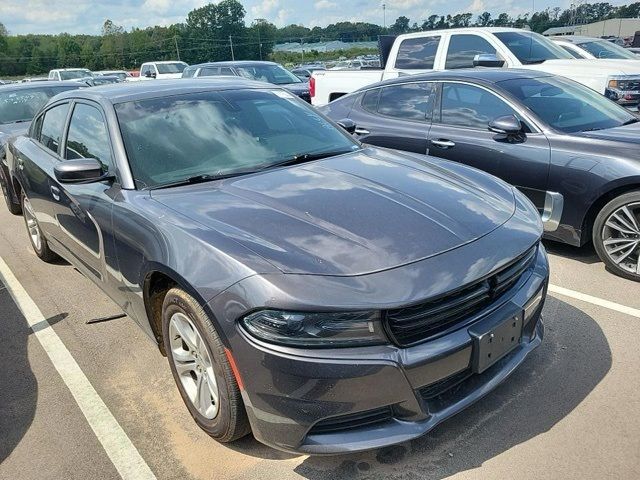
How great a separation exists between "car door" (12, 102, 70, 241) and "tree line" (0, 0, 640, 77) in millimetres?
78043

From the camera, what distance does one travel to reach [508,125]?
4496 mm

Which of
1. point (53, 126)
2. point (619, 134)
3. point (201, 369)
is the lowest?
point (201, 369)

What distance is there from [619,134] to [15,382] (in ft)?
15.3

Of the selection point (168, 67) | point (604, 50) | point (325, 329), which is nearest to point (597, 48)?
point (604, 50)

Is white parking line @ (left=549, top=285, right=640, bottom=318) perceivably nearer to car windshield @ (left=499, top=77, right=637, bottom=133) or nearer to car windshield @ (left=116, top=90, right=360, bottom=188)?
car windshield @ (left=499, top=77, right=637, bottom=133)

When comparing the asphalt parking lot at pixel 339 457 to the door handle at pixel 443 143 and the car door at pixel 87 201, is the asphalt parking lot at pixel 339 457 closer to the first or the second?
the car door at pixel 87 201

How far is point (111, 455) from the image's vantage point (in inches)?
100

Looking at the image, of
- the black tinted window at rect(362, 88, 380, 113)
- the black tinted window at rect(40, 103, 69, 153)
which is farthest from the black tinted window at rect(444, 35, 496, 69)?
the black tinted window at rect(40, 103, 69, 153)

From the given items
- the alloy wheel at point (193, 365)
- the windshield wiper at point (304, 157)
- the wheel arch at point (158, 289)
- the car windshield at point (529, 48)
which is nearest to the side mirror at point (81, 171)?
the wheel arch at point (158, 289)

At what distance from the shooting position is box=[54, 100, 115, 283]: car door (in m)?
3.14

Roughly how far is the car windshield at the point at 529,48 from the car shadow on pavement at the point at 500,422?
638 cm

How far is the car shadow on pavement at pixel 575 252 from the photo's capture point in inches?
177

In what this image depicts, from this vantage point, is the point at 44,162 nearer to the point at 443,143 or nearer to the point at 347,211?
the point at 347,211

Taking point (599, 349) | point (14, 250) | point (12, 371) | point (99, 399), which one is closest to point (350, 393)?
point (99, 399)
